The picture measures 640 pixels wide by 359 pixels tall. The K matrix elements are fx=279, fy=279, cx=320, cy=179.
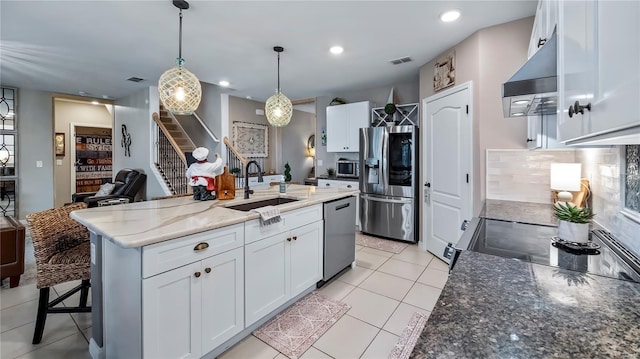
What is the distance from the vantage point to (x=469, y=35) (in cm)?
294

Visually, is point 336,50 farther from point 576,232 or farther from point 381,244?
point 576,232

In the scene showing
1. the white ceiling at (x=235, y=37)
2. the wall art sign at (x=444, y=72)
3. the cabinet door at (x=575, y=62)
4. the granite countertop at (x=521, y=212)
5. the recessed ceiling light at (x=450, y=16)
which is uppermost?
the white ceiling at (x=235, y=37)

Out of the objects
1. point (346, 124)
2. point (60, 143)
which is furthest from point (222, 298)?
point (60, 143)

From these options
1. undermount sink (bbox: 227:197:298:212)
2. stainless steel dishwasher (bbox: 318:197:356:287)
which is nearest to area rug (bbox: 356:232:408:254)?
stainless steel dishwasher (bbox: 318:197:356:287)

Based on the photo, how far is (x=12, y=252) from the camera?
2.70 m

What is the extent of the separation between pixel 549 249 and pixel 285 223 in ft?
5.35

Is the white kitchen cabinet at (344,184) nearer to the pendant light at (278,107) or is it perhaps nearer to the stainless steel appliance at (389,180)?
the stainless steel appliance at (389,180)

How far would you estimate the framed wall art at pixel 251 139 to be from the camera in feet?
20.7

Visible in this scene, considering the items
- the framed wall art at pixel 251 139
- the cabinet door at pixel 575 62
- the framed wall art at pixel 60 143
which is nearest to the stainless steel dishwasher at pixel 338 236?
the cabinet door at pixel 575 62

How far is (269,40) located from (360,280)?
2805 millimetres

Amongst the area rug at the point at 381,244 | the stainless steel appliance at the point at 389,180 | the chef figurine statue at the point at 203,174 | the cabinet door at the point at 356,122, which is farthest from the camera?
the cabinet door at the point at 356,122

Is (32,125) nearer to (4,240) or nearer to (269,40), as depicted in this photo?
(4,240)

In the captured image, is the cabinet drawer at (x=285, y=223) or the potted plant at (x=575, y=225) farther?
the cabinet drawer at (x=285, y=223)

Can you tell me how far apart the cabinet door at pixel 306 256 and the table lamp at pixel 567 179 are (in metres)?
1.87
